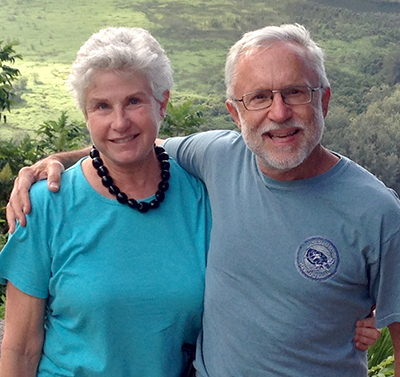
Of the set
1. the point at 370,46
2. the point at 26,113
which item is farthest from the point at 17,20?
the point at 370,46

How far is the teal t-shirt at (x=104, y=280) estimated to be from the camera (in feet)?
5.52

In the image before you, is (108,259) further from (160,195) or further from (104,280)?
(160,195)

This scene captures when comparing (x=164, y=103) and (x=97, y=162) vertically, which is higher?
(x=164, y=103)

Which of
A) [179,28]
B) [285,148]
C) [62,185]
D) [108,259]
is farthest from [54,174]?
[179,28]

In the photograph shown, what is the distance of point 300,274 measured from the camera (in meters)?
1.62

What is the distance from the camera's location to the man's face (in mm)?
1656

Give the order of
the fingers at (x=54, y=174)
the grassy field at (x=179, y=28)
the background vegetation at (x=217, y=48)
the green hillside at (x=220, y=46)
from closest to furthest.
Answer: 1. the fingers at (x=54, y=174)
2. the background vegetation at (x=217, y=48)
3. the green hillside at (x=220, y=46)
4. the grassy field at (x=179, y=28)

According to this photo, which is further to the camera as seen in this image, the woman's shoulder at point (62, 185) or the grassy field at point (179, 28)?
the grassy field at point (179, 28)

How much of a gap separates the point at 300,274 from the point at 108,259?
63cm


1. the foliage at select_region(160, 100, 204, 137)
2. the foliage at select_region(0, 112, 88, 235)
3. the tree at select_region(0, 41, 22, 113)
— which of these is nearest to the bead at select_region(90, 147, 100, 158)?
the foliage at select_region(160, 100, 204, 137)

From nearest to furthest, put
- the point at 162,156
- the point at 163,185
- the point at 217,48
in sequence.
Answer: the point at 163,185 → the point at 162,156 → the point at 217,48

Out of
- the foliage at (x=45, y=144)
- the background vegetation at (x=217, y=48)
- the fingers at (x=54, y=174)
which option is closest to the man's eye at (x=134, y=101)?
the fingers at (x=54, y=174)

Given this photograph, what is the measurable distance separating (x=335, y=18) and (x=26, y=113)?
9.43 metres

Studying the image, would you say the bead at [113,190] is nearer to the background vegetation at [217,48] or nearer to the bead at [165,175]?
the bead at [165,175]
